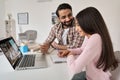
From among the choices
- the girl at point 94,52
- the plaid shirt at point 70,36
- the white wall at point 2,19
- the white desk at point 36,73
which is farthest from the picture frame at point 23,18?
the girl at point 94,52

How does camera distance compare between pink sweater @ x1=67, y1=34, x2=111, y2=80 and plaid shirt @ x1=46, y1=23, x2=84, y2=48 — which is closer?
pink sweater @ x1=67, y1=34, x2=111, y2=80

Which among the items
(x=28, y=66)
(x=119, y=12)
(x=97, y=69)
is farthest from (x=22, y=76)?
(x=119, y=12)

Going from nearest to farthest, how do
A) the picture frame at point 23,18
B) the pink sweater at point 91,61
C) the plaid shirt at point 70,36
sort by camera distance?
the pink sweater at point 91,61, the plaid shirt at point 70,36, the picture frame at point 23,18

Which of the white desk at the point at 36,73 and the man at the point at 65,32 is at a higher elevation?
the man at the point at 65,32

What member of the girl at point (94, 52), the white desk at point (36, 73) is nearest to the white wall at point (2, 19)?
the white desk at point (36, 73)

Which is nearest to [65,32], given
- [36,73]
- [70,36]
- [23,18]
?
→ [70,36]

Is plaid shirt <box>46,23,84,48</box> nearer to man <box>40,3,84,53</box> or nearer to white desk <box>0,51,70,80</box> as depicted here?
man <box>40,3,84,53</box>

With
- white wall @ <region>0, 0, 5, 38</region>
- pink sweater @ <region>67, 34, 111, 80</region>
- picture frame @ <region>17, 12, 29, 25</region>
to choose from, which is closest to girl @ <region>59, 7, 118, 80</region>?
pink sweater @ <region>67, 34, 111, 80</region>

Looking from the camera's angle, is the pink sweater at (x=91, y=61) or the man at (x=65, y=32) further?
the man at (x=65, y=32)

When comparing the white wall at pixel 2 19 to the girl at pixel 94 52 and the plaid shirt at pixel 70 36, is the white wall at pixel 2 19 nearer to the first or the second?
the plaid shirt at pixel 70 36

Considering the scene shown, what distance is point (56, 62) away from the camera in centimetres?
152

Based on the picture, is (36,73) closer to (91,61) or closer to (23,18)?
(91,61)

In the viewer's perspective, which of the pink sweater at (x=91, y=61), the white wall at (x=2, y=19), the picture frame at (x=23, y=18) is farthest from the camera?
the white wall at (x=2, y=19)

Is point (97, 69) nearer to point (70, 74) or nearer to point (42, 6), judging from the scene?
point (70, 74)
